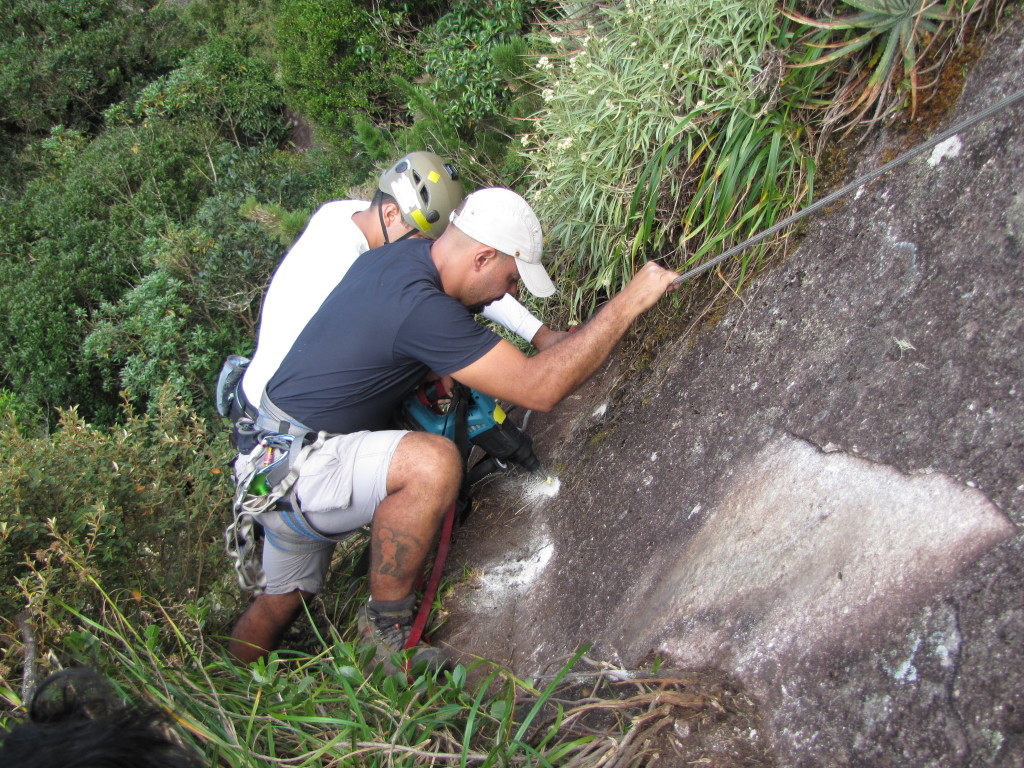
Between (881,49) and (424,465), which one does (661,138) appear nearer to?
(881,49)

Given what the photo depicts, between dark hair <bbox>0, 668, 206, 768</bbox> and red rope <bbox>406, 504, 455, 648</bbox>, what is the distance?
1.65 meters

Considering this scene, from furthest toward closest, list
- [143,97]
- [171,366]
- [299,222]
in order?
[143,97]
[171,366]
[299,222]

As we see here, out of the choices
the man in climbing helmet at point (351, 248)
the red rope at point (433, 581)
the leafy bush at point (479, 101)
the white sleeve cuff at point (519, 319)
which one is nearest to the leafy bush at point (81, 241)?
the leafy bush at point (479, 101)

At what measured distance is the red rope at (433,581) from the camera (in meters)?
2.96

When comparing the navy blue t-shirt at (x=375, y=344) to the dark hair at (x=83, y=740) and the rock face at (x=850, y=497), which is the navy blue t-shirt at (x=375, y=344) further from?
the dark hair at (x=83, y=740)

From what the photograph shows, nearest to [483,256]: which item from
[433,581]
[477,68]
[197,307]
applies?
[433,581]

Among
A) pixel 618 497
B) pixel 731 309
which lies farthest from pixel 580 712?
pixel 731 309

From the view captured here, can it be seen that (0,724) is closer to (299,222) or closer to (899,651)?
(899,651)

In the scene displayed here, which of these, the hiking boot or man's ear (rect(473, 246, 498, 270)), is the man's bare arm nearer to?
man's ear (rect(473, 246, 498, 270))

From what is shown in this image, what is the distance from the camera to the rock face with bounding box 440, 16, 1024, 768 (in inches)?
68.1

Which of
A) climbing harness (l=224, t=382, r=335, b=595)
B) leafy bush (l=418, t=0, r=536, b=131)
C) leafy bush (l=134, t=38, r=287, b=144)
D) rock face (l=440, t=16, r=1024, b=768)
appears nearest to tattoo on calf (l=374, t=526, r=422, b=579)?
climbing harness (l=224, t=382, r=335, b=595)

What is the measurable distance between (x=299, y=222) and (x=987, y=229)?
16.0ft

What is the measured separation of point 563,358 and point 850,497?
103 cm

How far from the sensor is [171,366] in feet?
21.2
